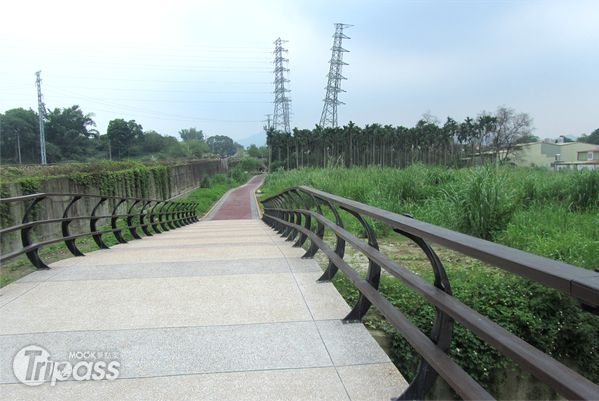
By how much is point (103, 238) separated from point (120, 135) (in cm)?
8505

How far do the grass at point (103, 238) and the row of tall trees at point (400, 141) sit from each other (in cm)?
1226

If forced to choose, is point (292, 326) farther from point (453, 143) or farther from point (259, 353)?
point (453, 143)

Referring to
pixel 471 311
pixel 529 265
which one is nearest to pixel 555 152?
pixel 471 311

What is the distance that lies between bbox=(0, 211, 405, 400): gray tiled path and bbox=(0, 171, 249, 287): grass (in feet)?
3.87

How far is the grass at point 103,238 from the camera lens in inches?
240

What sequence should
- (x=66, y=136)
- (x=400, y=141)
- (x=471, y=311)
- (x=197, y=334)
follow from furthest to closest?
(x=400, y=141) < (x=66, y=136) < (x=197, y=334) < (x=471, y=311)

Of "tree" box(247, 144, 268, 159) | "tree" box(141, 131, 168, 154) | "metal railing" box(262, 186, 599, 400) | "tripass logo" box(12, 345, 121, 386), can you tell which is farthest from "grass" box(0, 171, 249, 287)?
"tree" box(247, 144, 268, 159)

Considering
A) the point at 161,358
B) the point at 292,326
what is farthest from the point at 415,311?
the point at 161,358

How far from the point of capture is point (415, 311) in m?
4.45

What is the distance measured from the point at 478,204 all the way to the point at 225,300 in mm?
6017

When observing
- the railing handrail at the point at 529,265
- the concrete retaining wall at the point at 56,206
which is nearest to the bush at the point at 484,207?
the railing handrail at the point at 529,265

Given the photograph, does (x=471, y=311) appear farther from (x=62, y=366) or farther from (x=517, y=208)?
(x=517, y=208)

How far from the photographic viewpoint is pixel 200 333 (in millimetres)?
3385

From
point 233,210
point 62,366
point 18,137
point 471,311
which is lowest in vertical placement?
point 233,210
